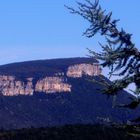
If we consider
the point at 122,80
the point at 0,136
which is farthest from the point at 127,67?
the point at 0,136

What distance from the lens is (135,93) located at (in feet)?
43.8

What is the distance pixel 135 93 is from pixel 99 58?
1.13 m

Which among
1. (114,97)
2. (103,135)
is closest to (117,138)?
(103,135)

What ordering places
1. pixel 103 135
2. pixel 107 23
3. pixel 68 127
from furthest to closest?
pixel 68 127 < pixel 103 135 < pixel 107 23

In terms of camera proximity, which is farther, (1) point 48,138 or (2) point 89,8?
(1) point 48,138

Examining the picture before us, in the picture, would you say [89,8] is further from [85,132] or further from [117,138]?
[85,132]

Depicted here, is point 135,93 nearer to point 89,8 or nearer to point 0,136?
point 89,8

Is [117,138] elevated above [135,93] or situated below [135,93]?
below

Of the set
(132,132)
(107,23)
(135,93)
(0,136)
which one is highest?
(107,23)

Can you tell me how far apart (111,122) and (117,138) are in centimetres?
9578

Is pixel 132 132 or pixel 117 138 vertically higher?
pixel 132 132

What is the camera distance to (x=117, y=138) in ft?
356

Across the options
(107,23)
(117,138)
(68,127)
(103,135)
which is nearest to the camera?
(107,23)

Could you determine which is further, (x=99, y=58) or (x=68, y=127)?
(x=68, y=127)
